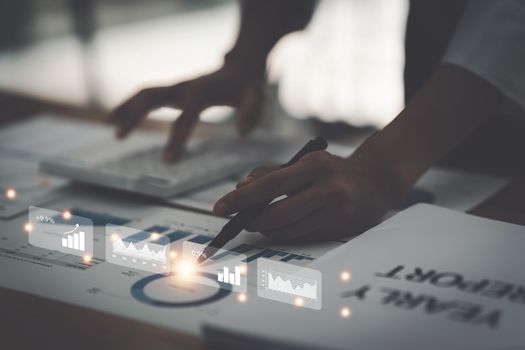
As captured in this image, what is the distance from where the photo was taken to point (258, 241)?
639 mm

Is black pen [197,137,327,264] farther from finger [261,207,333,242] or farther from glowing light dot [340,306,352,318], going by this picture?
glowing light dot [340,306,352,318]

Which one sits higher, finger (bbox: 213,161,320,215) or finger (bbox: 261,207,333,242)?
finger (bbox: 213,161,320,215)

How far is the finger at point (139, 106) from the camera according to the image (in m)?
0.97

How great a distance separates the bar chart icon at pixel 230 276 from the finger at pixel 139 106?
448 mm

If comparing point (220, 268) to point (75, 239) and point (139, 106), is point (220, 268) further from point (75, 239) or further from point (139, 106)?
point (139, 106)

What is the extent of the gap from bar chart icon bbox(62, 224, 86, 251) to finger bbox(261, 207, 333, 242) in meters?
0.17

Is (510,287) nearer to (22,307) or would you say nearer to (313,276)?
(313,276)

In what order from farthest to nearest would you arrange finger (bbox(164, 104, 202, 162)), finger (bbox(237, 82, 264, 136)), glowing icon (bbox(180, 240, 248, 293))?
1. finger (bbox(237, 82, 264, 136))
2. finger (bbox(164, 104, 202, 162))
3. glowing icon (bbox(180, 240, 248, 293))

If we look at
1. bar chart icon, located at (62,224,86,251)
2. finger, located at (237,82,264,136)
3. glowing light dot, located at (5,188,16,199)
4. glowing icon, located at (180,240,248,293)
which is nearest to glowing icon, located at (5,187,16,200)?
glowing light dot, located at (5,188,16,199)

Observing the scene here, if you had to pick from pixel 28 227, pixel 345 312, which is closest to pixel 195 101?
pixel 28 227

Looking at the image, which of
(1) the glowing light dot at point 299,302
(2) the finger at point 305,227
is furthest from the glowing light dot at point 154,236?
(1) the glowing light dot at point 299,302

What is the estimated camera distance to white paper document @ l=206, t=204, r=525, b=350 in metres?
0.44

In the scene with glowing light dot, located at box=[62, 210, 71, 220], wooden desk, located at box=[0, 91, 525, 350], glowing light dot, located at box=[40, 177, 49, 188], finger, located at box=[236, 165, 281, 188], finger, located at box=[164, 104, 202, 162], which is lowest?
wooden desk, located at box=[0, 91, 525, 350]

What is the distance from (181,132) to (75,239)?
30cm
